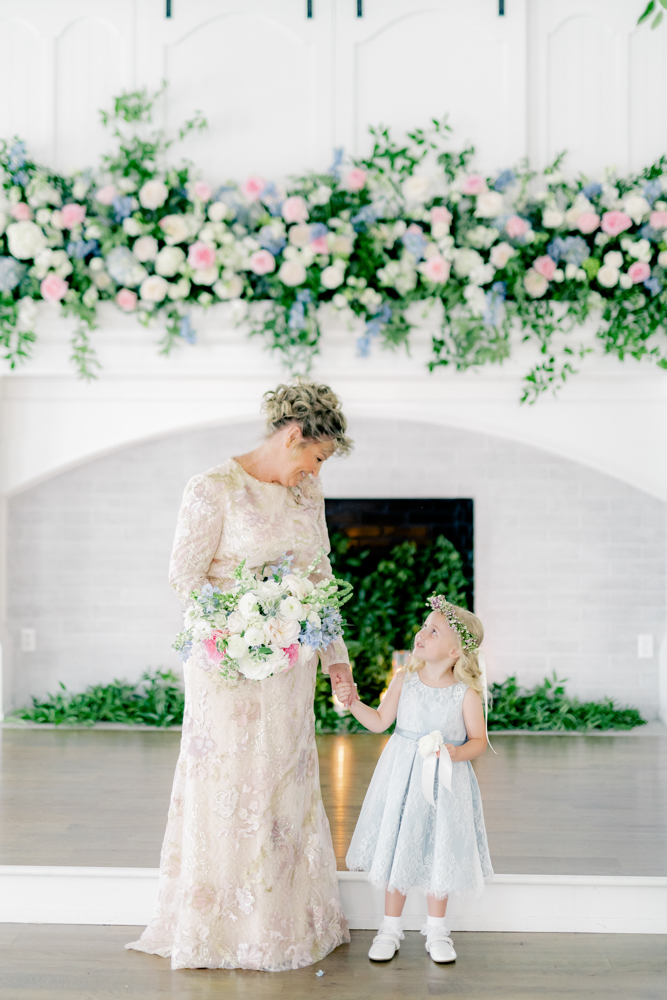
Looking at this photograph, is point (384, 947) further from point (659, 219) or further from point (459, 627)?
point (659, 219)

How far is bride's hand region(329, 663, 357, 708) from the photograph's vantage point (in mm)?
2734

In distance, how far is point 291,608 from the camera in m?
2.45

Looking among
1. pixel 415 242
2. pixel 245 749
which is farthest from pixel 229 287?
pixel 245 749

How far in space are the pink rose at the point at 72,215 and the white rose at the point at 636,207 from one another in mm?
2355

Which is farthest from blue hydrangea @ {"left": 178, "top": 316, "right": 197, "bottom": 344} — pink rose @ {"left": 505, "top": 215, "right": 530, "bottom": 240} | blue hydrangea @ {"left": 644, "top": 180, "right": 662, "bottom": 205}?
blue hydrangea @ {"left": 644, "top": 180, "right": 662, "bottom": 205}

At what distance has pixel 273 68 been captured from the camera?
4105 millimetres

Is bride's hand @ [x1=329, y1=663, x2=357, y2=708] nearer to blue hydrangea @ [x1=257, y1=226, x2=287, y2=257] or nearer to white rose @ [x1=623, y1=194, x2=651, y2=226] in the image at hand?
blue hydrangea @ [x1=257, y1=226, x2=287, y2=257]

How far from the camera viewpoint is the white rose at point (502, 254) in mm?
3934

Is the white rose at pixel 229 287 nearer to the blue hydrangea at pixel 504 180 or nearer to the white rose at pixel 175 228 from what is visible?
the white rose at pixel 175 228

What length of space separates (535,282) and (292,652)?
225cm

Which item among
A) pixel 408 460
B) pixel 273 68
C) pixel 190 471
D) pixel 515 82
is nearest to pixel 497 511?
pixel 408 460

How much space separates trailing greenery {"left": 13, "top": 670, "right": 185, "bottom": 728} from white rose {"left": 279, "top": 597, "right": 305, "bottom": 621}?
2.68 metres

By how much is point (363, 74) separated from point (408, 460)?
2.08m

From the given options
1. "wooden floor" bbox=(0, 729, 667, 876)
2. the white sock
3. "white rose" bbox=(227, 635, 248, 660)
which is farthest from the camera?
"wooden floor" bbox=(0, 729, 667, 876)
